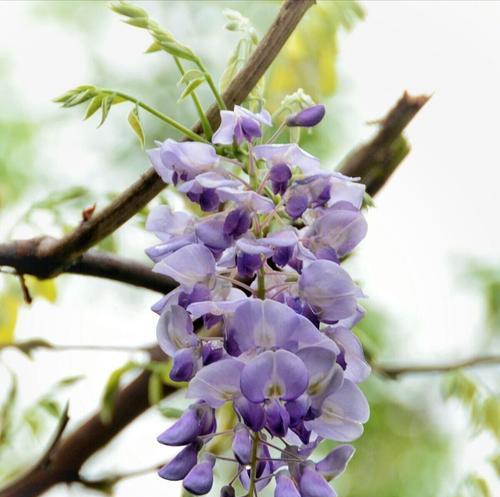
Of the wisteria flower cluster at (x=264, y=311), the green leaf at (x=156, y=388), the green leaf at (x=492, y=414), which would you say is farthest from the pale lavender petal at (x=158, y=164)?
the green leaf at (x=492, y=414)

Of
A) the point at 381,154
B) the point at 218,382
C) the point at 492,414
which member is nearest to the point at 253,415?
the point at 218,382

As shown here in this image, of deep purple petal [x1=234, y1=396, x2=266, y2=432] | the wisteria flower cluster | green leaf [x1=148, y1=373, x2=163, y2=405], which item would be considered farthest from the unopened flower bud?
green leaf [x1=148, y1=373, x2=163, y2=405]

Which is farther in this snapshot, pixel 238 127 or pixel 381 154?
pixel 381 154

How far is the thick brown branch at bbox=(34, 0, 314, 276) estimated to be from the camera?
0.37 m

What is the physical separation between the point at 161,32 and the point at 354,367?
0.15 metres

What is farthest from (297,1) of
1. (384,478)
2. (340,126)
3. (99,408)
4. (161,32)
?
(340,126)

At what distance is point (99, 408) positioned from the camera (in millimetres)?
608

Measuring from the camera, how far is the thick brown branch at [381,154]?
1.65 ft

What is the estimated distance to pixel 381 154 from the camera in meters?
0.53

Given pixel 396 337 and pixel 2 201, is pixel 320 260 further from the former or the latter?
pixel 396 337

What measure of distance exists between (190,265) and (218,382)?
0.13 ft

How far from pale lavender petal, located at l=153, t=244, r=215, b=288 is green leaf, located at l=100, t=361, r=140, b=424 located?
11.4 inches

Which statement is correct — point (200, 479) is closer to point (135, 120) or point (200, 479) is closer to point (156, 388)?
point (135, 120)

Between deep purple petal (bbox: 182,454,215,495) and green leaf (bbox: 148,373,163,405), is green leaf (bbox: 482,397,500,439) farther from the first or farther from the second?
deep purple petal (bbox: 182,454,215,495)
